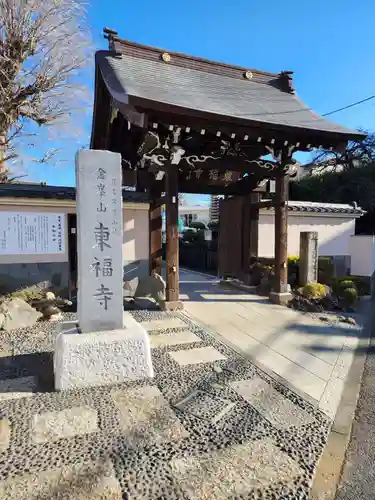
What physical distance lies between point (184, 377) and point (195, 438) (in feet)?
3.56

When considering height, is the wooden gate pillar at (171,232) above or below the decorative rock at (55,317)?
above

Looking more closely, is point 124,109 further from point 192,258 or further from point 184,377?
point 192,258

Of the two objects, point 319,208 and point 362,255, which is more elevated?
point 319,208

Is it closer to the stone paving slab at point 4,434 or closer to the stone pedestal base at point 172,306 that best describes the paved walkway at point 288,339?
the stone pedestal base at point 172,306

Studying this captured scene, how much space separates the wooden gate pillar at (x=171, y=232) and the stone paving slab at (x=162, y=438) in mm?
2694

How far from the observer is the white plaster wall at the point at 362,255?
410 inches

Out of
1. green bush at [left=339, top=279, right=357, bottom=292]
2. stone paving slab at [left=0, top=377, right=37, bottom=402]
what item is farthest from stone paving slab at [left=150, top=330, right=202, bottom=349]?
green bush at [left=339, top=279, right=357, bottom=292]

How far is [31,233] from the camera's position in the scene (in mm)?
6277

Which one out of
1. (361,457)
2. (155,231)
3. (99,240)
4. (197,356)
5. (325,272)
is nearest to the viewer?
(361,457)

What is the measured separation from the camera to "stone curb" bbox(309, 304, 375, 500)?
217 centimetres

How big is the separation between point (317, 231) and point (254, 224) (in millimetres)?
2686

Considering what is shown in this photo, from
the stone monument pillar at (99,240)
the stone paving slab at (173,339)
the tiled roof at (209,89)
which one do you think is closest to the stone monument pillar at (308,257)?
the tiled roof at (209,89)

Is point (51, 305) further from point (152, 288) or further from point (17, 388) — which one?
point (17, 388)

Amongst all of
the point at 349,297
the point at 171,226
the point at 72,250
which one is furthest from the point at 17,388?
the point at 349,297
